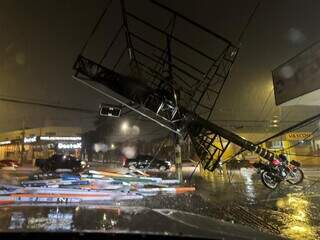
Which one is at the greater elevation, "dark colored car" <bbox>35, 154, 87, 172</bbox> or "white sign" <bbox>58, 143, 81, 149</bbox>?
"white sign" <bbox>58, 143, 81, 149</bbox>

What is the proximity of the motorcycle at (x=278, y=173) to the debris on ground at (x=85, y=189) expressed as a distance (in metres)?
3.18

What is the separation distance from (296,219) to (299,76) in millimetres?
7268

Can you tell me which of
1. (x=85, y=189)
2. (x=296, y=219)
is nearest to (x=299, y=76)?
(x=296, y=219)

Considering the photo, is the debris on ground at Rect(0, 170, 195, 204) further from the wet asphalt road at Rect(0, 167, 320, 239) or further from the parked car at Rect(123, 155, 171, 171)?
the parked car at Rect(123, 155, 171, 171)

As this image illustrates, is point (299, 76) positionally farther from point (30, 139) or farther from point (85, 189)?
point (30, 139)

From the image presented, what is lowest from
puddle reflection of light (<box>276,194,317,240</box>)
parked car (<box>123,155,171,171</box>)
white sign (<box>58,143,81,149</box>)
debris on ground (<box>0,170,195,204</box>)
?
puddle reflection of light (<box>276,194,317,240</box>)

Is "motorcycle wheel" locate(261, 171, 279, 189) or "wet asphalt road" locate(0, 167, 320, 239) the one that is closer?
"wet asphalt road" locate(0, 167, 320, 239)

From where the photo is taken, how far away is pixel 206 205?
9.80 meters

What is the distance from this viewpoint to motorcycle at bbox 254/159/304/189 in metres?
13.8

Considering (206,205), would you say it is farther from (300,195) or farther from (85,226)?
(85,226)

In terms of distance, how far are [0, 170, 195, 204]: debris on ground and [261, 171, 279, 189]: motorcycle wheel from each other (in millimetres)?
3072

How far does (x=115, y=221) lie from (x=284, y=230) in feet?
15.3

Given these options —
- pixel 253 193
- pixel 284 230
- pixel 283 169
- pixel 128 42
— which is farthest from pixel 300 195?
pixel 128 42

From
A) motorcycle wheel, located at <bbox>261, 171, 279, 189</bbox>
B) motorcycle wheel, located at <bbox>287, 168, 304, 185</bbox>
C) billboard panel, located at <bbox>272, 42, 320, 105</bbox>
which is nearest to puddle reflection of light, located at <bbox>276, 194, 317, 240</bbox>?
motorcycle wheel, located at <bbox>261, 171, 279, 189</bbox>
